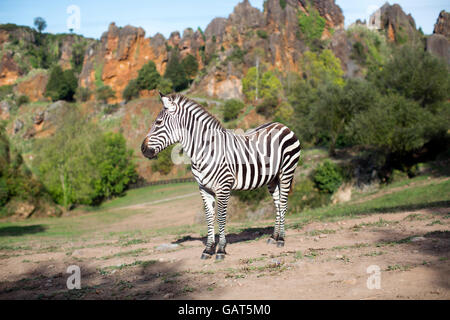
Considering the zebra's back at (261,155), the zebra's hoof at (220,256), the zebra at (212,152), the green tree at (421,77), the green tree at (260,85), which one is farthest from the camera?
the green tree at (260,85)

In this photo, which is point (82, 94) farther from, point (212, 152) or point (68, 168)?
point (212, 152)

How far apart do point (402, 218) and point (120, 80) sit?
10474cm

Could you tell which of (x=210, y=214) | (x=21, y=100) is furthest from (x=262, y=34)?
(x=210, y=214)

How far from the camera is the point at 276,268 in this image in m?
6.07

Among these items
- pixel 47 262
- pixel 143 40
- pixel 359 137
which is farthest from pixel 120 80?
pixel 47 262

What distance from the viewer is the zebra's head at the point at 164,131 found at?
7.37m

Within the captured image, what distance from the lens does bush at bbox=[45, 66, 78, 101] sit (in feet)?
325

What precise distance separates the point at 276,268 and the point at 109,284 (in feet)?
9.38

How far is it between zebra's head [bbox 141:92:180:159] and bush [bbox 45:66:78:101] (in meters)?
103

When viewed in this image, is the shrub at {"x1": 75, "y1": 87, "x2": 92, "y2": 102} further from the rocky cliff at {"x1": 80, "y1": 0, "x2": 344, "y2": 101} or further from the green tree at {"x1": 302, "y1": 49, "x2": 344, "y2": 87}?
the green tree at {"x1": 302, "y1": 49, "x2": 344, "y2": 87}

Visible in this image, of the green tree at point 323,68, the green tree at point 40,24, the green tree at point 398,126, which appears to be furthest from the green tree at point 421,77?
the green tree at point 40,24

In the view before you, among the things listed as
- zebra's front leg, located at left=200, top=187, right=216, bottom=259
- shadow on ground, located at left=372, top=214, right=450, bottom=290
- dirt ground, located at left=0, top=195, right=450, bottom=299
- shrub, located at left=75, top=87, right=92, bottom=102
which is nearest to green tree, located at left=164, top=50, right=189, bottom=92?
shrub, located at left=75, top=87, right=92, bottom=102

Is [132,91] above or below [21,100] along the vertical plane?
above

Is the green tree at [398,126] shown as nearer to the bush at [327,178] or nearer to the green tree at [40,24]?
the bush at [327,178]
